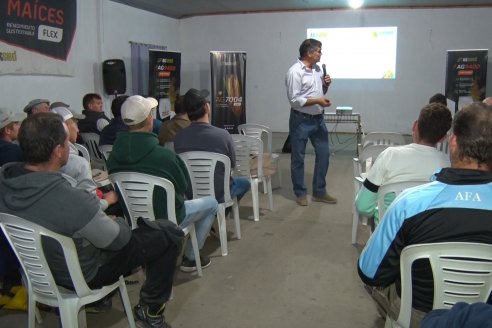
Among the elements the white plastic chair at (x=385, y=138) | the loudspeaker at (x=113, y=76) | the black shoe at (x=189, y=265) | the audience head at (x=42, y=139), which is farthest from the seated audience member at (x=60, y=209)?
the loudspeaker at (x=113, y=76)

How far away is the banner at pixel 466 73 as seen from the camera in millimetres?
7395

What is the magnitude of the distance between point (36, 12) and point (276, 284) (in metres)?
4.69

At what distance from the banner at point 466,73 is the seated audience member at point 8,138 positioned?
A: 22.2ft

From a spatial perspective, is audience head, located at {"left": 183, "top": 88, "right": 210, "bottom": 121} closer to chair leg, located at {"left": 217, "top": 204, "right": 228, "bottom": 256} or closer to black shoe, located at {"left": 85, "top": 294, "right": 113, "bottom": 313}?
chair leg, located at {"left": 217, "top": 204, "right": 228, "bottom": 256}

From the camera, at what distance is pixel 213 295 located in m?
2.63

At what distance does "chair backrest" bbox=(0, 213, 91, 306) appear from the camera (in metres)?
1.72

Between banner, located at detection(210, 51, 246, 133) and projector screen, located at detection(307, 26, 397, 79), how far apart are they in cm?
177

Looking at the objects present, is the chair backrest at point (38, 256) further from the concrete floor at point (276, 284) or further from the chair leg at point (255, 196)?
the chair leg at point (255, 196)

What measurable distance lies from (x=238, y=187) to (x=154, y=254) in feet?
4.72

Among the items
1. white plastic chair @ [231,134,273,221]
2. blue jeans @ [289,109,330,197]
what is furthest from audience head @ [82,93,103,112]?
blue jeans @ [289,109,330,197]

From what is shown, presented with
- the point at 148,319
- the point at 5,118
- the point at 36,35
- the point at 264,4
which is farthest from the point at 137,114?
the point at 264,4

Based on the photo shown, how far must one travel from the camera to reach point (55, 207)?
168 centimetres


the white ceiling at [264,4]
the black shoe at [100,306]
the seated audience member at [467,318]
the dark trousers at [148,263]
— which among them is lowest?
the black shoe at [100,306]

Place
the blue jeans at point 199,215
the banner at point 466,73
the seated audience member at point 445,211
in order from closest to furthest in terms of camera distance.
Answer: the seated audience member at point 445,211 → the blue jeans at point 199,215 → the banner at point 466,73
